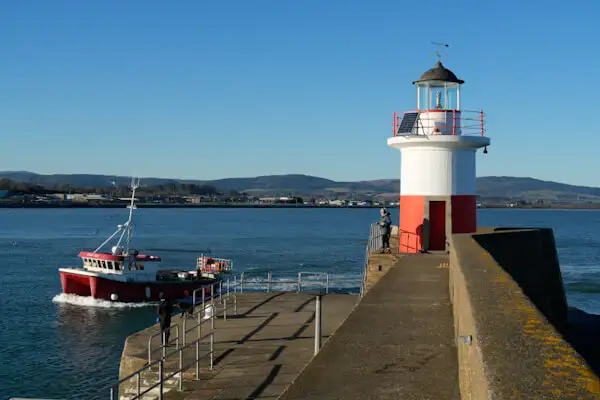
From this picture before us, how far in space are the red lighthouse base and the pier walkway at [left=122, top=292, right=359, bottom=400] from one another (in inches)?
94.2

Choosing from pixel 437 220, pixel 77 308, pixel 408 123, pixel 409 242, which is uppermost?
pixel 408 123

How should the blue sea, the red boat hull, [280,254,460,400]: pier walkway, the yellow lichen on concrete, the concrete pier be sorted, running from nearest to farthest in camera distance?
the yellow lichen on concrete
the concrete pier
[280,254,460,400]: pier walkway
the blue sea
the red boat hull

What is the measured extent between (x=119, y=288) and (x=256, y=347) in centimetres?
2794

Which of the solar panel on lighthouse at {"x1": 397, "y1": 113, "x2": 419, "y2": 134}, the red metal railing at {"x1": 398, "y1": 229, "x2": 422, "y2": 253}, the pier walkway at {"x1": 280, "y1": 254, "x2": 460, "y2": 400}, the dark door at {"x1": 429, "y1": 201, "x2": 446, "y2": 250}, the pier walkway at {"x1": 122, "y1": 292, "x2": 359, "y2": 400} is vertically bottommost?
the pier walkway at {"x1": 122, "y1": 292, "x2": 359, "y2": 400}

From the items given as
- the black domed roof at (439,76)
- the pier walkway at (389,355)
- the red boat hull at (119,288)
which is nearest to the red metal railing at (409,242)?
the black domed roof at (439,76)

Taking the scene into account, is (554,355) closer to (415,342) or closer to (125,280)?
(415,342)

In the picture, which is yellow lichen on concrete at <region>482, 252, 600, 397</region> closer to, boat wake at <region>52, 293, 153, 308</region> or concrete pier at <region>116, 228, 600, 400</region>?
concrete pier at <region>116, 228, 600, 400</region>

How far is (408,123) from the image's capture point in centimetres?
1827

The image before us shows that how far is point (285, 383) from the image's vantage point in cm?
1058

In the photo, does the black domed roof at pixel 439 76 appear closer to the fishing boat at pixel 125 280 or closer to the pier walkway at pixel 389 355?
the pier walkway at pixel 389 355

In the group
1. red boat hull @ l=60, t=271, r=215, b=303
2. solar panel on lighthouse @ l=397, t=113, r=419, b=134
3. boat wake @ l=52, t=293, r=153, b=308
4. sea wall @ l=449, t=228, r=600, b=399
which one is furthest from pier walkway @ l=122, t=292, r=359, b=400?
red boat hull @ l=60, t=271, r=215, b=303

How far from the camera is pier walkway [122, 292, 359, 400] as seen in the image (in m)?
10.5

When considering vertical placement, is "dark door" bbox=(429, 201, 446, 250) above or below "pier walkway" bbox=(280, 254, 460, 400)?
above

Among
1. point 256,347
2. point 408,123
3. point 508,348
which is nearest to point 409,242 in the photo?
point 408,123
